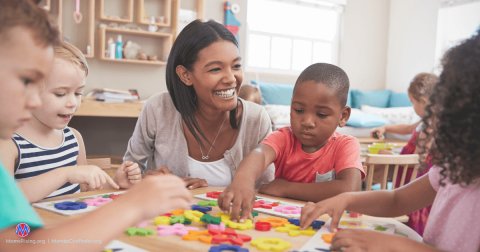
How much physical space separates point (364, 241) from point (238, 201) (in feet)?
1.05

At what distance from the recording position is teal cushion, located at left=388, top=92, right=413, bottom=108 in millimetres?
5438

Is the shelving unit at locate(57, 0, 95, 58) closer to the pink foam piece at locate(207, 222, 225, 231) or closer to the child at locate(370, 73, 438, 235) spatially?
the child at locate(370, 73, 438, 235)

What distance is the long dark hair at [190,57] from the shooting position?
147 cm

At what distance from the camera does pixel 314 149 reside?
4.45ft

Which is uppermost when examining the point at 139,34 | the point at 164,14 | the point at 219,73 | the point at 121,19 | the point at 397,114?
the point at 164,14

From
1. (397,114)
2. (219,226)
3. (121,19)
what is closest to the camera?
(219,226)

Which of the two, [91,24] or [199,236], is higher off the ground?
[91,24]

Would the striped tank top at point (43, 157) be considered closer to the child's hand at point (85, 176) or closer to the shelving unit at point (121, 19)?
the child's hand at point (85, 176)

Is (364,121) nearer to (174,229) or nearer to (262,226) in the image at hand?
(262,226)

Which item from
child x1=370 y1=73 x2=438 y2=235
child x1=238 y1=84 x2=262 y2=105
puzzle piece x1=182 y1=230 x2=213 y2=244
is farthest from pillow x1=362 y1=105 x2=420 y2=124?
puzzle piece x1=182 y1=230 x2=213 y2=244

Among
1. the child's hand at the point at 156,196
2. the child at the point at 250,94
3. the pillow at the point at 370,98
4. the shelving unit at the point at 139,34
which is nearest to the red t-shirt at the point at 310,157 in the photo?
the child's hand at the point at 156,196

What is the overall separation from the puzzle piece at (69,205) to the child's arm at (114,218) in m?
0.41

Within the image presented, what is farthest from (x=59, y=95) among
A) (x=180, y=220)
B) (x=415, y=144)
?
(x=415, y=144)

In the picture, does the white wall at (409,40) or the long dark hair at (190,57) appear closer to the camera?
the long dark hair at (190,57)
